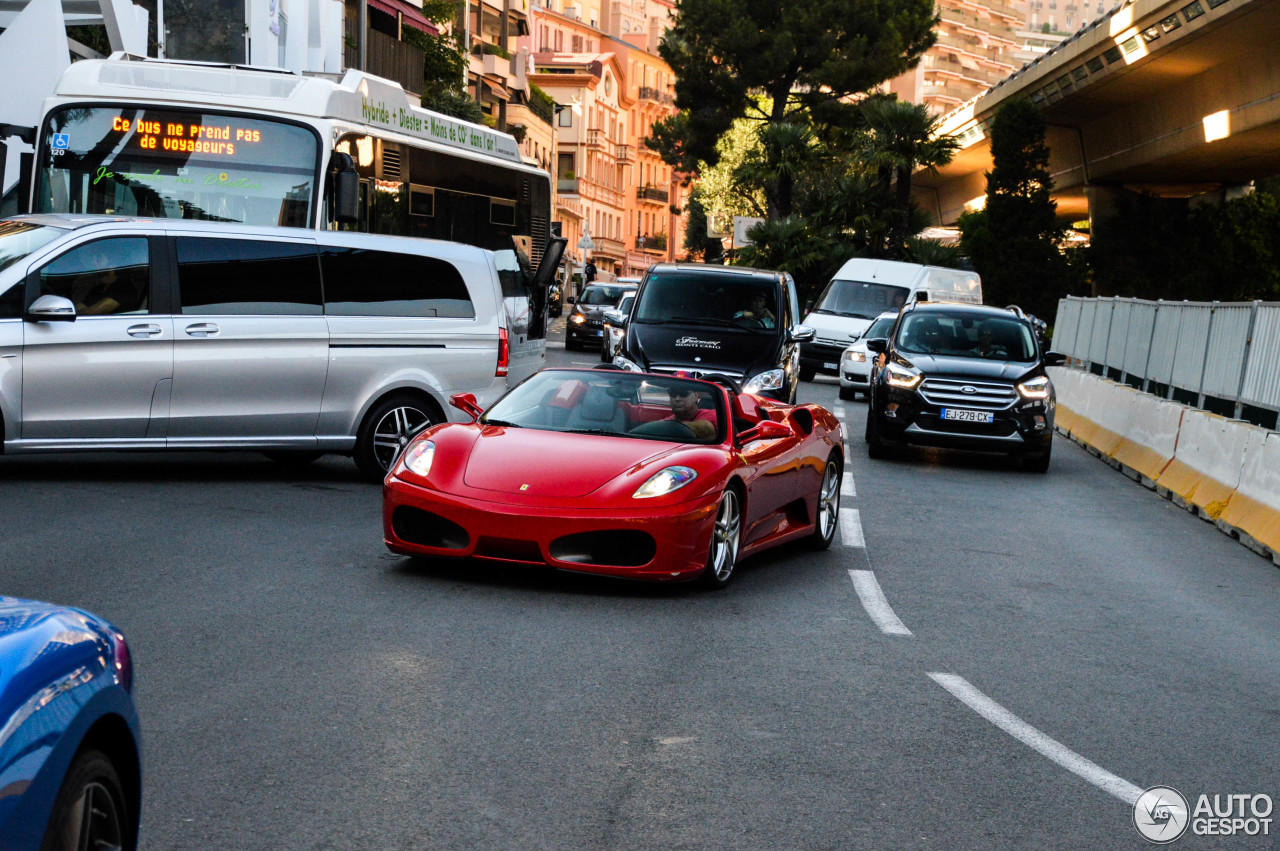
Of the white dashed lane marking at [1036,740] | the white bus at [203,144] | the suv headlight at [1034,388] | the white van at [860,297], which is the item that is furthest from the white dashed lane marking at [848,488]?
the white van at [860,297]

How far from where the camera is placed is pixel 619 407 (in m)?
9.70

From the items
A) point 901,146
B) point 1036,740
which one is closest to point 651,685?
point 1036,740

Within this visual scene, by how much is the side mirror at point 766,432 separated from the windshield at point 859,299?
22.8 meters

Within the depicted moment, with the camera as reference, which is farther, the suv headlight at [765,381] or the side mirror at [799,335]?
the side mirror at [799,335]

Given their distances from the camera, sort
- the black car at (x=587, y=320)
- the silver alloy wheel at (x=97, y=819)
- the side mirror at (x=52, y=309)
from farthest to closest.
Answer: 1. the black car at (x=587, y=320)
2. the side mirror at (x=52, y=309)
3. the silver alloy wheel at (x=97, y=819)

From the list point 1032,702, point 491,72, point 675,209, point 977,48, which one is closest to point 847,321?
point 1032,702

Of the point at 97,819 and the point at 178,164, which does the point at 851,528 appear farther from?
the point at 97,819

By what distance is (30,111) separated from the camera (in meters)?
24.0

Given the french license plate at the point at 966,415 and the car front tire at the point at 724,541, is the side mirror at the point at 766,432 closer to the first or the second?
the car front tire at the point at 724,541

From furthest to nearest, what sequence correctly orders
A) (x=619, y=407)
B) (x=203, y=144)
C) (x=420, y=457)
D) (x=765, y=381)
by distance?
(x=765, y=381)
(x=203, y=144)
(x=619, y=407)
(x=420, y=457)

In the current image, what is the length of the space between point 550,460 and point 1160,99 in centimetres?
3903

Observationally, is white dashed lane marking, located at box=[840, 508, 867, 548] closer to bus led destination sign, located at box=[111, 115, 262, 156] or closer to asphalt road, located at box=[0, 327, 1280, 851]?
asphalt road, located at box=[0, 327, 1280, 851]

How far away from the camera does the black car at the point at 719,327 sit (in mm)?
17828

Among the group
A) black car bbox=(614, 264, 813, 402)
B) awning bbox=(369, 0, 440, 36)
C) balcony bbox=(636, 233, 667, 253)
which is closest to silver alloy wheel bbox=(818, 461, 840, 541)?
black car bbox=(614, 264, 813, 402)
